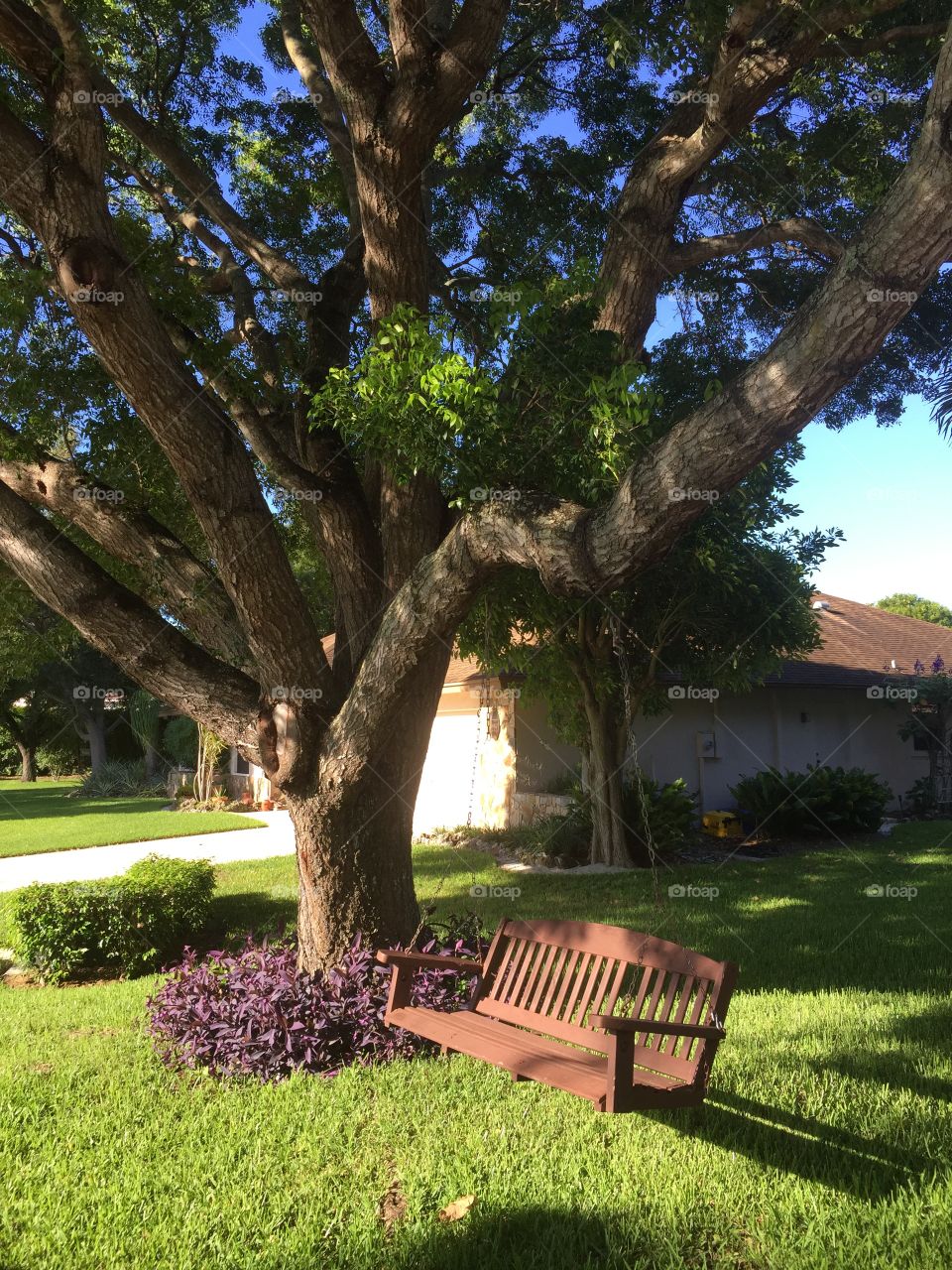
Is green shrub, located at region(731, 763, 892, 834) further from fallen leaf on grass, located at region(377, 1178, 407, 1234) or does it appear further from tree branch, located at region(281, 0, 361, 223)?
fallen leaf on grass, located at region(377, 1178, 407, 1234)

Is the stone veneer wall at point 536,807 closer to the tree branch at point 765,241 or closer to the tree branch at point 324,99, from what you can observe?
the tree branch at point 765,241

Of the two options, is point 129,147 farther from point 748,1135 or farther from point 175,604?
point 748,1135

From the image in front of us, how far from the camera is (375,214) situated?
6512 millimetres

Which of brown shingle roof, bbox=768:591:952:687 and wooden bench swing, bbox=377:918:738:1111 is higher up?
brown shingle roof, bbox=768:591:952:687

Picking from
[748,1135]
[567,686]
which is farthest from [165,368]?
[567,686]

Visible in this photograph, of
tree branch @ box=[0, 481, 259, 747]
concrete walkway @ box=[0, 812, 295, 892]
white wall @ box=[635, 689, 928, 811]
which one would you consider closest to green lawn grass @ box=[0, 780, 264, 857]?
concrete walkway @ box=[0, 812, 295, 892]

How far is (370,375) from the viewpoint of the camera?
5.70 m

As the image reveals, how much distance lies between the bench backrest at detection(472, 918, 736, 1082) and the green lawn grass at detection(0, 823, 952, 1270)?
401 mm

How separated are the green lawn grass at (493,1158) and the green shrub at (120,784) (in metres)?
27.1

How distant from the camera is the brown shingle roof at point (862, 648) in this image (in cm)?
1886

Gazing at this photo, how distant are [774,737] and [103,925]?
1355cm

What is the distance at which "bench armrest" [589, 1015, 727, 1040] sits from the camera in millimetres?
3924

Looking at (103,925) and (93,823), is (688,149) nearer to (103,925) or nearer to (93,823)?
(103,925)

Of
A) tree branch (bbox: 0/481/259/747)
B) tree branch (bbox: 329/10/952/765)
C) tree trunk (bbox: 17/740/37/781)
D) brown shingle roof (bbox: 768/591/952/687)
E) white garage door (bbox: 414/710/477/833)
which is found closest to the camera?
tree branch (bbox: 329/10/952/765)
